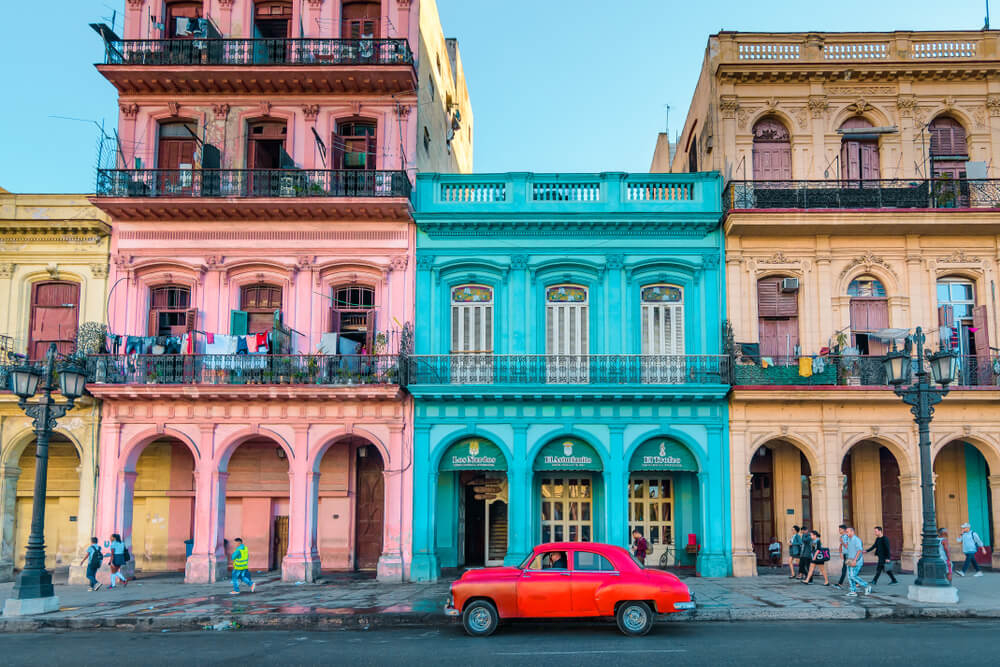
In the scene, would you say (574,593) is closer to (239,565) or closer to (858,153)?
(239,565)

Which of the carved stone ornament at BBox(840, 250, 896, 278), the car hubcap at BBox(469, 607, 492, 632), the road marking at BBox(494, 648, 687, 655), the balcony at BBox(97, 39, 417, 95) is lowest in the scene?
the road marking at BBox(494, 648, 687, 655)

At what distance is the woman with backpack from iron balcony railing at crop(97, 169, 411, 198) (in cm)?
885

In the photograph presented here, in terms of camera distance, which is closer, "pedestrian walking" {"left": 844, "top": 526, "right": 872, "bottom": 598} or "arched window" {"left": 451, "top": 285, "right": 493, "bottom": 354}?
"pedestrian walking" {"left": 844, "top": 526, "right": 872, "bottom": 598}

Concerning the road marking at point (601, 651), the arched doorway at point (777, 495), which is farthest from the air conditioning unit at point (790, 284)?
the road marking at point (601, 651)

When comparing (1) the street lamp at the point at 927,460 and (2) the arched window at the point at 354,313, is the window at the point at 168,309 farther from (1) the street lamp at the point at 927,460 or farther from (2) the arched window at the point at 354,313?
(1) the street lamp at the point at 927,460

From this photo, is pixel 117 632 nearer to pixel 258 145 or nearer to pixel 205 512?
pixel 205 512

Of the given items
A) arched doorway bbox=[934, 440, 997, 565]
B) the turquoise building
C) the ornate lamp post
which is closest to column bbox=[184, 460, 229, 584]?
the ornate lamp post

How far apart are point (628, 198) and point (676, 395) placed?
5.48 metres

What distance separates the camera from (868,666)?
35.4ft

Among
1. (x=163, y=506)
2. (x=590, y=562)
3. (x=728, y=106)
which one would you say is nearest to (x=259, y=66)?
(x=163, y=506)

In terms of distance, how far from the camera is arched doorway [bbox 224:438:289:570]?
78.0 feet

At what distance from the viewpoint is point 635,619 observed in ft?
44.5

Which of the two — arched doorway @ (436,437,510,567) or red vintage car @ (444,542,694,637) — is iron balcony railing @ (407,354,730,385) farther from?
red vintage car @ (444,542,694,637)

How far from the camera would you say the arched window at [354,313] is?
23.0 meters
